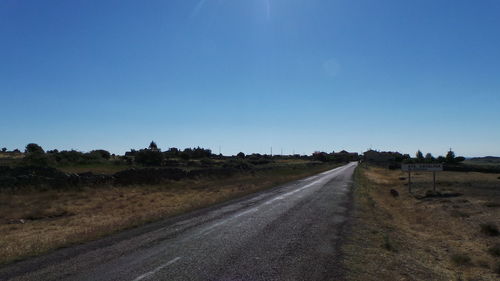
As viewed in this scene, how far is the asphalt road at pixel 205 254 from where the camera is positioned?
8.81m

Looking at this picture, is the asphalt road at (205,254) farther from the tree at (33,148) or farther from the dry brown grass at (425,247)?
the tree at (33,148)

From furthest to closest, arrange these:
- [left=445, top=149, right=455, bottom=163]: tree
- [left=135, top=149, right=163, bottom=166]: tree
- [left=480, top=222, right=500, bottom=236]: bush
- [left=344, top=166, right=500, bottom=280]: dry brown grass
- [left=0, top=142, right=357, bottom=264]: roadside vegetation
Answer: [left=445, top=149, right=455, bottom=163]: tree
[left=135, top=149, right=163, bottom=166]: tree
[left=480, top=222, right=500, bottom=236]: bush
[left=0, top=142, right=357, bottom=264]: roadside vegetation
[left=344, top=166, right=500, bottom=280]: dry brown grass

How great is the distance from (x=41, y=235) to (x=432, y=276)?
12.0 metres

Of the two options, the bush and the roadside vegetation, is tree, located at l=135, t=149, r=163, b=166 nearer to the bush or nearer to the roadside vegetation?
the roadside vegetation

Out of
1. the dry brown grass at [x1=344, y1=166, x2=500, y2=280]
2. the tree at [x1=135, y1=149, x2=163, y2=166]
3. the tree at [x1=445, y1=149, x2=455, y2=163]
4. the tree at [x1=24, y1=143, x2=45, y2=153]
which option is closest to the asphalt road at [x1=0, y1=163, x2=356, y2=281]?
the dry brown grass at [x1=344, y1=166, x2=500, y2=280]

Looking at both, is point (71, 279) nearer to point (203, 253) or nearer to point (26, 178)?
point (203, 253)

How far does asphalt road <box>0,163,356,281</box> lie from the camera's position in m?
8.81

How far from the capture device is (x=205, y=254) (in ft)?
34.9

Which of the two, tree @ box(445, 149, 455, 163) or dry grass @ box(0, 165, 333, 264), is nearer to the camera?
dry grass @ box(0, 165, 333, 264)

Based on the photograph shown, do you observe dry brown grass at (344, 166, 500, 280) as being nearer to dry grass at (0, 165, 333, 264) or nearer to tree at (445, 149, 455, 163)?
dry grass at (0, 165, 333, 264)

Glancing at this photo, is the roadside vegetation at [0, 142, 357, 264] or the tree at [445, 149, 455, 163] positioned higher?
the tree at [445, 149, 455, 163]

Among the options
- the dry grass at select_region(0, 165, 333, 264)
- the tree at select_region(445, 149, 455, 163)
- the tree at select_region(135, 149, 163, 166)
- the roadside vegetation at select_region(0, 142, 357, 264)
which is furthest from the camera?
the tree at select_region(445, 149, 455, 163)

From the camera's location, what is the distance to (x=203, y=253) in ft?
35.3

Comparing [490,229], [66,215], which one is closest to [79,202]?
[66,215]
